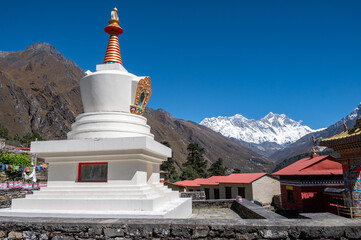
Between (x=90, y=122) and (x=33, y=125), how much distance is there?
10497 centimetres

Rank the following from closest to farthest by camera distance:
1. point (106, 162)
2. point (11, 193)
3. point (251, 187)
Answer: point (106, 162), point (11, 193), point (251, 187)

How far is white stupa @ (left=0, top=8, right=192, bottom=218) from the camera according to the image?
7871 millimetres

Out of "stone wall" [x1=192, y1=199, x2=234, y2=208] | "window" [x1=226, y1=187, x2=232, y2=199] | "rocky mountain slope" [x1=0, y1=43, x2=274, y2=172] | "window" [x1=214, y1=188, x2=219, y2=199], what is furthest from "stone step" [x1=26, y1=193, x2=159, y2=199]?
"rocky mountain slope" [x1=0, y1=43, x2=274, y2=172]

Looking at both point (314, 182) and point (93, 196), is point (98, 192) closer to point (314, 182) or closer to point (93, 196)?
point (93, 196)

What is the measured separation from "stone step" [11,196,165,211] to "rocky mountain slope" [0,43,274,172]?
3820 inches

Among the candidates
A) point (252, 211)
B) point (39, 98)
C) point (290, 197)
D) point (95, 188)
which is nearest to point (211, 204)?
point (252, 211)

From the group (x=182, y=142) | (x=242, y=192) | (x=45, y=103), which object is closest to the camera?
(x=242, y=192)

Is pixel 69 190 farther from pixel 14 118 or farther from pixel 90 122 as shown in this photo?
pixel 14 118

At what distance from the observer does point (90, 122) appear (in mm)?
9680

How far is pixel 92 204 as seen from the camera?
7.91 metres

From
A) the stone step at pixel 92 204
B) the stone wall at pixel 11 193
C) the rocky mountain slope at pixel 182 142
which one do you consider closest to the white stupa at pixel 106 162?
the stone step at pixel 92 204

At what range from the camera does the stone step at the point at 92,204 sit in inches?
300

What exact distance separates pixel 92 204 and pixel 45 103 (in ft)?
394

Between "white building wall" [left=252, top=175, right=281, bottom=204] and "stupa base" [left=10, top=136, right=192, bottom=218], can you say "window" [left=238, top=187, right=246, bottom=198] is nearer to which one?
"white building wall" [left=252, top=175, right=281, bottom=204]
